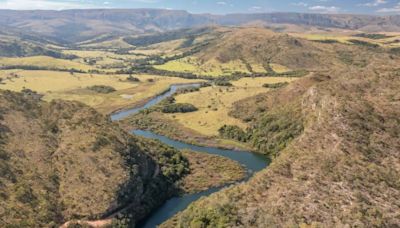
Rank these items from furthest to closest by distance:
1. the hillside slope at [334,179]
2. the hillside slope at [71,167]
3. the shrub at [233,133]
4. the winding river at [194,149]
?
the shrub at [233,133]
the winding river at [194,149]
the hillside slope at [71,167]
the hillside slope at [334,179]

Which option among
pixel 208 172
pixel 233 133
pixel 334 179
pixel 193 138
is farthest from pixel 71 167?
pixel 233 133

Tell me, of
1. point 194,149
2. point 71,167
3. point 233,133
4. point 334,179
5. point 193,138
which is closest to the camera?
point 334,179

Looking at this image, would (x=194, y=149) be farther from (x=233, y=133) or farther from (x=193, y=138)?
(x=233, y=133)

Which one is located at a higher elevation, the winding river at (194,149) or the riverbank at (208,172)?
the riverbank at (208,172)

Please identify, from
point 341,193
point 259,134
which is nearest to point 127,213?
point 341,193

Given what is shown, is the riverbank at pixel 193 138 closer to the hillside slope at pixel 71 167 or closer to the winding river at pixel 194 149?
the winding river at pixel 194 149

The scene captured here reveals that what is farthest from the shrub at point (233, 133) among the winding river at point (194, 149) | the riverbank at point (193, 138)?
the winding river at point (194, 149)
